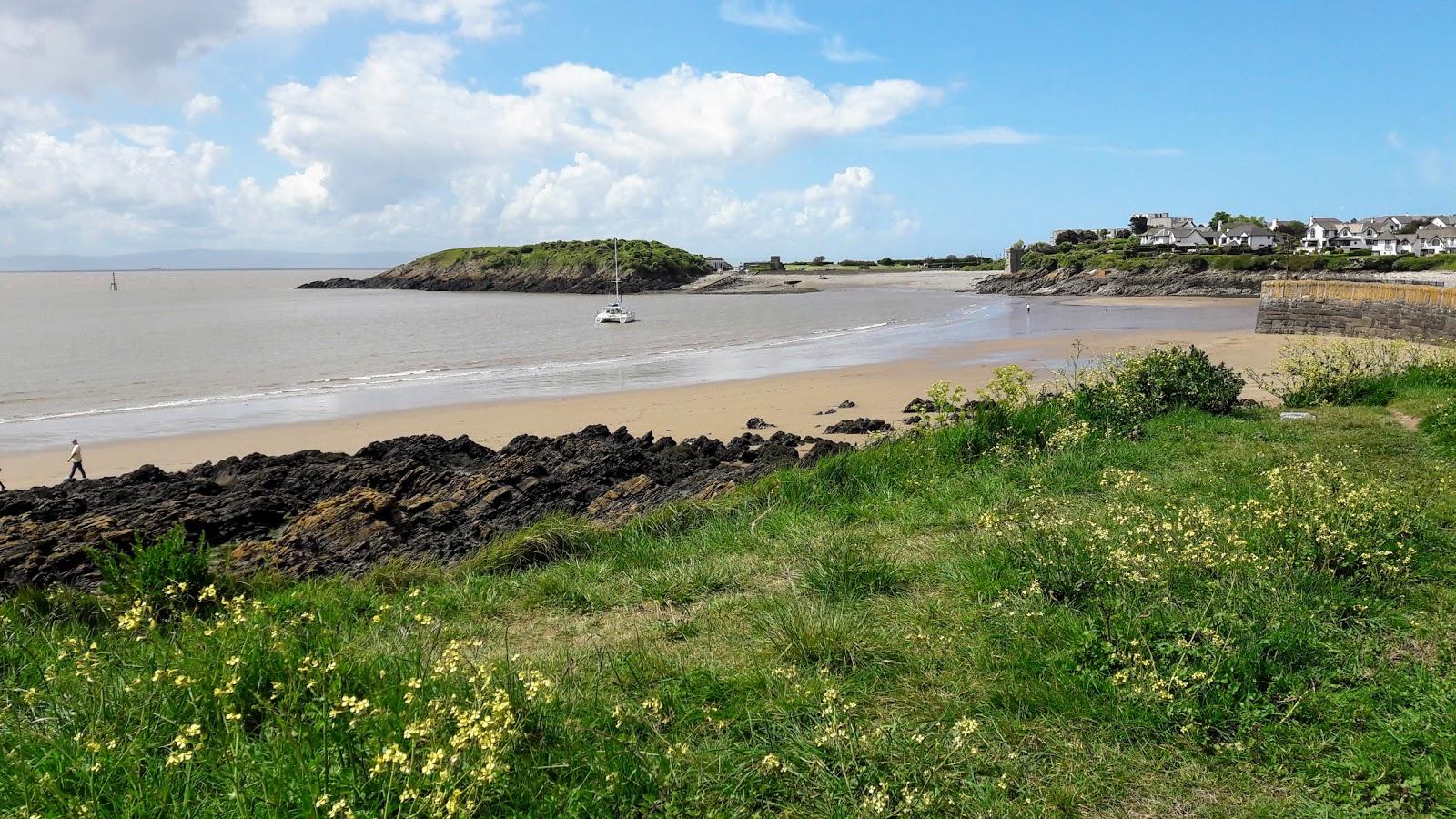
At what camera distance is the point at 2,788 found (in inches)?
127

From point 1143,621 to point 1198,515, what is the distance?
5.55ft

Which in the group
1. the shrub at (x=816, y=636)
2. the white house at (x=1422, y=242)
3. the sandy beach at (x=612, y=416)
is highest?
the white house at (x=1422, y=242)

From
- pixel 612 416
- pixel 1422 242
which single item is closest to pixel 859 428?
pixel 612 416

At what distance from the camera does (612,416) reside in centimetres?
2095

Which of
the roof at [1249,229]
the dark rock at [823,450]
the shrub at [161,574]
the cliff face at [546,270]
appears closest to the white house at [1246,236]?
the roof at [1249,229]

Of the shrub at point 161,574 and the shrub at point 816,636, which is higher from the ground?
the shrub at point 161,574

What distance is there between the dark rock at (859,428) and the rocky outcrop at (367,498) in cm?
177

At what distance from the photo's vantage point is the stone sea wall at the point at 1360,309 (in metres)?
21.1

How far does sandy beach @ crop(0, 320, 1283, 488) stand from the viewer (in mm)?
18016

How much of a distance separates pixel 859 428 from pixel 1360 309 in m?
18.3

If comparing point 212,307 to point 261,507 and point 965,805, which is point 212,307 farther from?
point 965,805

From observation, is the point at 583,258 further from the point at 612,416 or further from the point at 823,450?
the point at 823,450

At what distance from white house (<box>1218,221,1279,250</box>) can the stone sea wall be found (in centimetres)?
9265

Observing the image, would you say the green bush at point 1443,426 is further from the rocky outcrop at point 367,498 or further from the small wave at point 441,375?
the small wave at point 441,375
